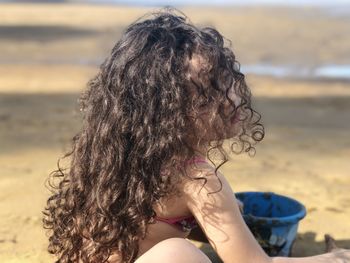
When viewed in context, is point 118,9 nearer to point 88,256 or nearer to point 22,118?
point 22,118

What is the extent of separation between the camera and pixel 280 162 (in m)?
4.46

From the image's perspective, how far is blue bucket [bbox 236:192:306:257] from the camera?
2625 mm

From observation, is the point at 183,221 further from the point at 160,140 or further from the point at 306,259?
the point at 306,259

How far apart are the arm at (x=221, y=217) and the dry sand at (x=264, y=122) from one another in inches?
33.8

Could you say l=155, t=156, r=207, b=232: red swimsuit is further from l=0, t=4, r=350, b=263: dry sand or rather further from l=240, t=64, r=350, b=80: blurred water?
l=240, t=64, r=350, b=80: blurred water

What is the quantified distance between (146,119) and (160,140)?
2.9 inches

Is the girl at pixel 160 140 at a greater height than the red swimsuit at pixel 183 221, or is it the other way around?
the girl at pixel 160 140

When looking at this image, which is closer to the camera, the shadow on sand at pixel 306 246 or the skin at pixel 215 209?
the skin at pixel 215 209

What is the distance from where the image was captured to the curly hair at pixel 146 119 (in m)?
1.99

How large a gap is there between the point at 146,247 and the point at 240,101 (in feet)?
1.78

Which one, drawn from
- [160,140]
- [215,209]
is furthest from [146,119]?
[215,209]

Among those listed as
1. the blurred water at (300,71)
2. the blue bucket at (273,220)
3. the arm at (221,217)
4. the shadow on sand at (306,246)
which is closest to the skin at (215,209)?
the arm at (221,217)

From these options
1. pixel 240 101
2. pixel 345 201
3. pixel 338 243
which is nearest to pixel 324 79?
pixel 345 201

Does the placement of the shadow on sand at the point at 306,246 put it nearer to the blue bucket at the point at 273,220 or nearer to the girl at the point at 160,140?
the blue bucket at the point at 273,220
